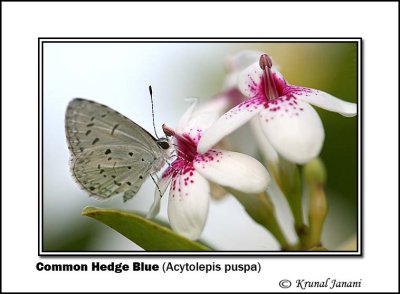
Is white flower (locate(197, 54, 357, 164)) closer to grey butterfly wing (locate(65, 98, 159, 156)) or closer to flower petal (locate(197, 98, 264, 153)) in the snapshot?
flower petal (locate(197, 98, 264, 153))

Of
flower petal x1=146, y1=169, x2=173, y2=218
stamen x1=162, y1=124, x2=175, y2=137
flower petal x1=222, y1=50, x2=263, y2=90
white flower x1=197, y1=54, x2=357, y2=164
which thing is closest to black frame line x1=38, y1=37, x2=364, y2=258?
flower petal x1=222, y1=50, x2=263, y2=90

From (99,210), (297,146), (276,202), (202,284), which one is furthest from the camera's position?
(202,284)

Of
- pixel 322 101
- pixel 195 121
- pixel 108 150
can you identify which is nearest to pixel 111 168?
pixel 108 150

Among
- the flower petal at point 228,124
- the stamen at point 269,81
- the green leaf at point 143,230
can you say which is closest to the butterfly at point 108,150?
the green leaf at point 143,230

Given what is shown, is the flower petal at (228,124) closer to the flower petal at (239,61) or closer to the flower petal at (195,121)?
the flower petal at (195,121)

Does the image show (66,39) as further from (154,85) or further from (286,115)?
(286,115)

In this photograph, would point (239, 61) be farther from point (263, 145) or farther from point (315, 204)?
point (315, 204)

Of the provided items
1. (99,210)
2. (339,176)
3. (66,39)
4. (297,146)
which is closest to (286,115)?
(297,146)
